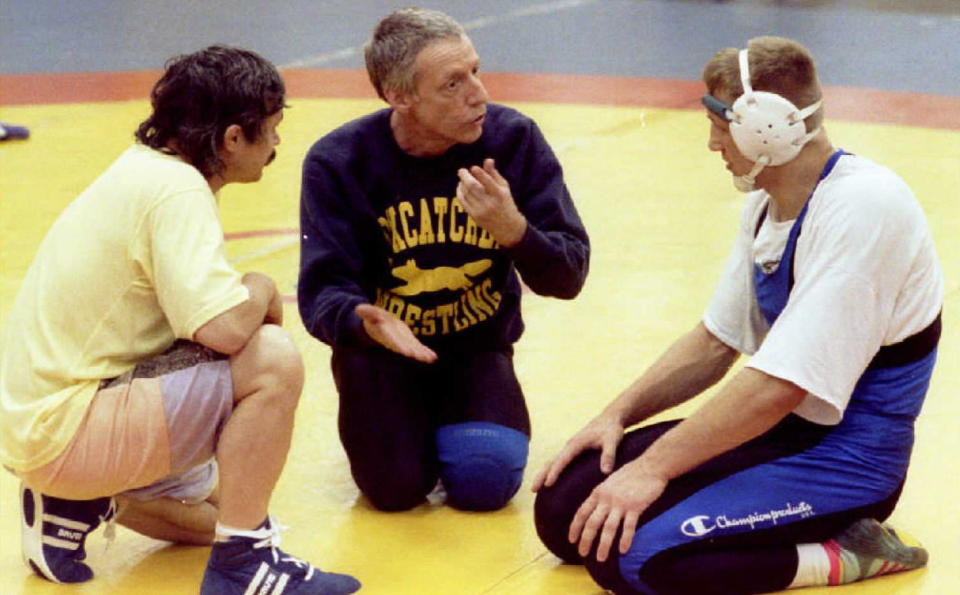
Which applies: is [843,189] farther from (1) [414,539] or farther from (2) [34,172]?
(2) [34,172]

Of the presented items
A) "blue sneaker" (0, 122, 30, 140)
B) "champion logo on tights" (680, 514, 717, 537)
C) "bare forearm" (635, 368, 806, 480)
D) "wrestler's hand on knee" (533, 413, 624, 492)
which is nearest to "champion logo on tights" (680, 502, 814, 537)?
"champion logo on tights" (680, 514, 717, 537)

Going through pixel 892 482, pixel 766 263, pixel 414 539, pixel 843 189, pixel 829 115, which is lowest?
pixel 829 115

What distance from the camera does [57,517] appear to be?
355 centimetres

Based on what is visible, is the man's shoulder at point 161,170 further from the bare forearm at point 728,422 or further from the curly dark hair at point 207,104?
the bare forearm at point 728,422

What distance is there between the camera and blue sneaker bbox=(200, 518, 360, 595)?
11.2ft

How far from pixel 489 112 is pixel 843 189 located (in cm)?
111

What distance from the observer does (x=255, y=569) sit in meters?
3.44

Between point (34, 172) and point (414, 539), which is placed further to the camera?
point (34, 172)

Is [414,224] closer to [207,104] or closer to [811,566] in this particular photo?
[207,104]

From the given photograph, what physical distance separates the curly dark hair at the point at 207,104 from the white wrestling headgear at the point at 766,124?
3.24ft

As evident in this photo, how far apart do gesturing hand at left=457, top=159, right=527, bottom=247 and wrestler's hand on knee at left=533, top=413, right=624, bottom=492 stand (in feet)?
1.56

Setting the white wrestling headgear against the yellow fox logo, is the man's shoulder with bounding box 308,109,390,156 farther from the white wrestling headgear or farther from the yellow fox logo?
the white wrestling headgear

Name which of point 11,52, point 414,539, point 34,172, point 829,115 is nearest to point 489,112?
point 414,539

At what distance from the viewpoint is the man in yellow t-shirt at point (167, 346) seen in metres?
3.32
